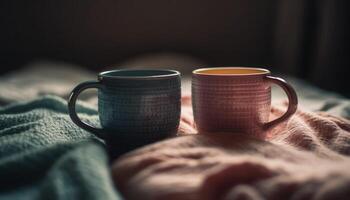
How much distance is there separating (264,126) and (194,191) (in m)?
0.22

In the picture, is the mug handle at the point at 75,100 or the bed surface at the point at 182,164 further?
the mug handle at the point at 75,100

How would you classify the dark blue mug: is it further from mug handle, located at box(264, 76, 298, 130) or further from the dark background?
the dark background

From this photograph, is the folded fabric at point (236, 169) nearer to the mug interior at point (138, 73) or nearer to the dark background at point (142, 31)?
the mug interior at point (138, 73)

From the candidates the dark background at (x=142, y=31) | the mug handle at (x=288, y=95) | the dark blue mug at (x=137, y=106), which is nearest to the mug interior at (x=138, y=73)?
the dark blue mug at (x=137, y=106)

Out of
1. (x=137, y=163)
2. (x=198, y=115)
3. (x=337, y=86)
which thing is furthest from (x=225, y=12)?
(x=137, y=163)

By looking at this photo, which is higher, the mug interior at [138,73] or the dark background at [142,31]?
the mug interior at [138,73]

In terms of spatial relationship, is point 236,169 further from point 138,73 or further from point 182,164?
point 138,73

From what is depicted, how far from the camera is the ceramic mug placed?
0.59m

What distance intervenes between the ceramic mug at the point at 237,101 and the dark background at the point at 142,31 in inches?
44.2

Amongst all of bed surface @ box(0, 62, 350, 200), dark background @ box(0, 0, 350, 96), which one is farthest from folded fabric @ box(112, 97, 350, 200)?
dark background @ box(0, 0, 350, 96)

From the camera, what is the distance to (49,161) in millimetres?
517

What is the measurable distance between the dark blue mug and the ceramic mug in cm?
4

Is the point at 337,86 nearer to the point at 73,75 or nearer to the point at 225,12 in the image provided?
the point at 225,12

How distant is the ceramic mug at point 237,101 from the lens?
0.59 metres
